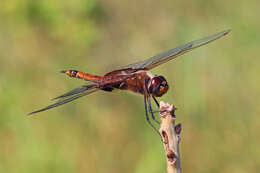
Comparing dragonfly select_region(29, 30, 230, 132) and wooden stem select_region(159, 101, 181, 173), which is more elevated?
dragonfly select_region(29, 30, 230, 132)

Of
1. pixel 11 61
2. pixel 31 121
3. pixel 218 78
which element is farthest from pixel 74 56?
pixel 218 78

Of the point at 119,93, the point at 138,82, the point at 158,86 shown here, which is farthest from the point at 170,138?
the point at 119,93

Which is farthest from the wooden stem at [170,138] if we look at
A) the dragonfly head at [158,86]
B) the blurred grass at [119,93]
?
the blurred grass at [119,93]

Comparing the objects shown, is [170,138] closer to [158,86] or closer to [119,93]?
[158,86]

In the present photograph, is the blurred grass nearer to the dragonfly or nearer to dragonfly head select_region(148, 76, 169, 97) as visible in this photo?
the dragonfly

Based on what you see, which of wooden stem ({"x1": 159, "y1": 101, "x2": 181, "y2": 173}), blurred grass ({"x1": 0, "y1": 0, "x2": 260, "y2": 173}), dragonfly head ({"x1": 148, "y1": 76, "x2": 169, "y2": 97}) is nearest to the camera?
wooden stem ({"x1": 159, "y1": 101, "x2": 181, "y2": 173})

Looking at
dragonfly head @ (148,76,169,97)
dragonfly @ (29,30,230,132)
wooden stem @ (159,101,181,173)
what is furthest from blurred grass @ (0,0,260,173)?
wooden stem @ (159,101,181,173)
